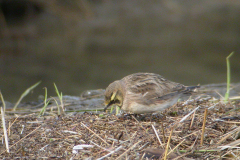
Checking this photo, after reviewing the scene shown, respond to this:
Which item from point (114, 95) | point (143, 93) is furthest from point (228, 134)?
point (114, 95)

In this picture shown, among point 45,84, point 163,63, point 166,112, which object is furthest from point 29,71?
point 166,112

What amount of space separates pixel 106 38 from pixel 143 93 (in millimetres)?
9413

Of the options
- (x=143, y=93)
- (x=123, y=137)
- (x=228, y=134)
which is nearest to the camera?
(x=228, y=134)

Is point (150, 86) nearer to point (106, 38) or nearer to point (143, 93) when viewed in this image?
point (143, 93)

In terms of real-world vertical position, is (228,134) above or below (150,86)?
below

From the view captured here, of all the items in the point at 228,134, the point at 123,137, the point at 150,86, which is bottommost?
the point at 123,137

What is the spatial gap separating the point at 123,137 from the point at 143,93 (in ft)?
5.25

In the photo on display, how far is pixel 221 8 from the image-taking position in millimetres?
16078

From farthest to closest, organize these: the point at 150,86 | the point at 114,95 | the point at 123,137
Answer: the point at 150,86 → the point at 114,95 → the point at 123,137

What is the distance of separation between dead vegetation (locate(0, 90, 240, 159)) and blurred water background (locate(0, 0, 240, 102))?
728 cm

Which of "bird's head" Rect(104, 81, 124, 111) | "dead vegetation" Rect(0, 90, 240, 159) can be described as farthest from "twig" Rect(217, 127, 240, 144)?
"bird's head" Rect(104, 81, 124, 111)

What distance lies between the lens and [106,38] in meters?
15.1

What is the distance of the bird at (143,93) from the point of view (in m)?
5.78

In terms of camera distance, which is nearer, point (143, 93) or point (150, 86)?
point (143, 93)
